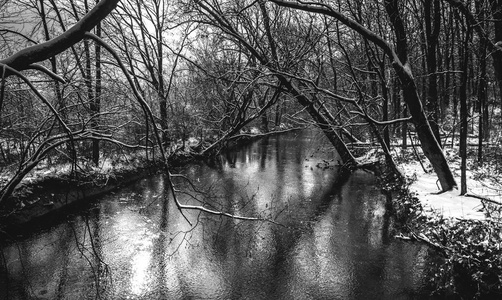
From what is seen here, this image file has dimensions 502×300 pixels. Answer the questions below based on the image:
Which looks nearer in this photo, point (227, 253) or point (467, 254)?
point (467, 254)

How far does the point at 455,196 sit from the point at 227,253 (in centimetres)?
593

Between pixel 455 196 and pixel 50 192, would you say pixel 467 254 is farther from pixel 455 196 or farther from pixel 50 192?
pixel 50 192

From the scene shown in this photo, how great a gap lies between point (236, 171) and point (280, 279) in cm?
965

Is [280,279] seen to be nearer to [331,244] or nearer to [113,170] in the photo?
[331,244]

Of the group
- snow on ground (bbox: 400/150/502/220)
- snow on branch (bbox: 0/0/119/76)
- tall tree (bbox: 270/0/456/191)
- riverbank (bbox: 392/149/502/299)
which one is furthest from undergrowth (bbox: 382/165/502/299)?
snow on branch (bbox: 0/0/119/76)

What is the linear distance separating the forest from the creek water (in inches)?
66.7

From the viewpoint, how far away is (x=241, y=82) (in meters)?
10.4

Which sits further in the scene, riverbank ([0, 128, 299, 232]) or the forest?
riverbank ([0, 128, 299, 232])

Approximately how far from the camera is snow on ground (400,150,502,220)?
22.8 ft

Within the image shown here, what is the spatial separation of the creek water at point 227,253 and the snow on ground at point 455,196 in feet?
3.77

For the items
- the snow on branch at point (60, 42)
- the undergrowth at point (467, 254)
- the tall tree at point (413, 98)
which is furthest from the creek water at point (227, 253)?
the tall tree at point (413, 98)

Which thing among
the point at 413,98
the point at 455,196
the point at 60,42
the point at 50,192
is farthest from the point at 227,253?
the point at 50,192

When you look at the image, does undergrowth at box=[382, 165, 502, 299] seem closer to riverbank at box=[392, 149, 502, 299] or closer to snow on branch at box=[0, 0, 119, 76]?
riverbank at box=[392, 149, 502, 299]

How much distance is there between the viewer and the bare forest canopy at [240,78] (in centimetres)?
541
